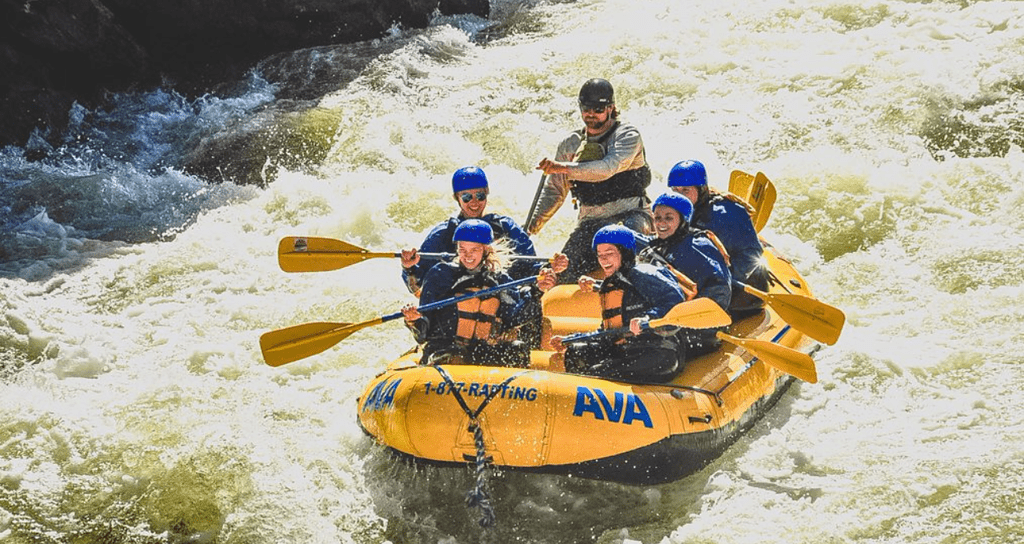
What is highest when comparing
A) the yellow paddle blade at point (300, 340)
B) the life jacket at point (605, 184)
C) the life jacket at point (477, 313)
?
the life jacket at point (605, 184)

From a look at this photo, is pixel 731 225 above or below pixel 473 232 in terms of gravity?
below

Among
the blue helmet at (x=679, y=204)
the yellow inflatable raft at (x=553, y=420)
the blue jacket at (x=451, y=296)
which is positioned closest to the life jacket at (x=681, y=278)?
the blue helmet at (x=679, y=204)

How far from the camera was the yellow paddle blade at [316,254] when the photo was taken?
6004 millimetres

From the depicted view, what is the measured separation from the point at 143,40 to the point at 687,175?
716cm

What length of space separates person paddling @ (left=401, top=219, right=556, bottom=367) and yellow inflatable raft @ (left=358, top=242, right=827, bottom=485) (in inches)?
10.6

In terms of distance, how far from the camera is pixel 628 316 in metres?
5.29

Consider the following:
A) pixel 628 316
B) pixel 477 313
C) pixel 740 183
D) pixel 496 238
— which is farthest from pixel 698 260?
pixel 740 183

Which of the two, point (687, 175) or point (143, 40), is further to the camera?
point (143, 40)

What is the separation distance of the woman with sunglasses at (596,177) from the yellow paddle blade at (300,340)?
150 cm

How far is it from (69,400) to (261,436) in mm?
1289

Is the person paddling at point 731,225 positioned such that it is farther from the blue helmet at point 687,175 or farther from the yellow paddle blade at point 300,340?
the yellow paddle blade at point 300,340

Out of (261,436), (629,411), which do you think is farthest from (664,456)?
(261,436)

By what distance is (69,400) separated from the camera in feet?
20.1

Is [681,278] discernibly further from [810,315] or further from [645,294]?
[810,315]
